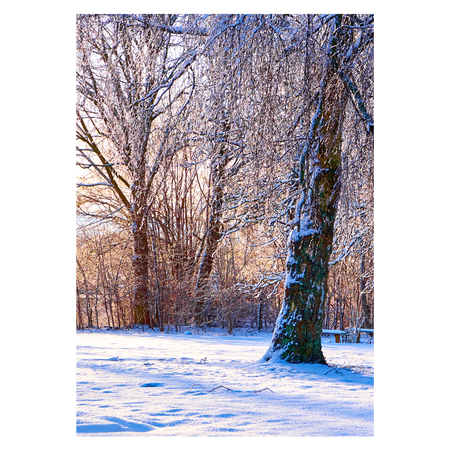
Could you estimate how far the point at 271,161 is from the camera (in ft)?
11.0

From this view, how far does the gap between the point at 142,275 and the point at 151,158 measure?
354cm

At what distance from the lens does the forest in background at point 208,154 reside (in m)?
3.21

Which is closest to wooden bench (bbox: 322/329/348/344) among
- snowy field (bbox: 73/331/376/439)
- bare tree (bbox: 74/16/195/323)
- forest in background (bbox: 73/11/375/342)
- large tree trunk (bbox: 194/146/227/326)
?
forest in background (bbox: 73/11/375/342)

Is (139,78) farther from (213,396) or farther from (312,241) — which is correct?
(213,396)

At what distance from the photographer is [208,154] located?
4.51 m

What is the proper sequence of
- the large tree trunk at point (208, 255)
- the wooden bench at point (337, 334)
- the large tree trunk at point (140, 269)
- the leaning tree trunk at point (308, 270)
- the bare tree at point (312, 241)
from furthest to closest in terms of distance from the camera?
the large tree trunk at point (140, 269) < the wooden bench at point (337, 334) < the large tree trunk at point (208, 255) < the leaning tree trunk at point (308, 270) < the bare tree at point (312, 241)

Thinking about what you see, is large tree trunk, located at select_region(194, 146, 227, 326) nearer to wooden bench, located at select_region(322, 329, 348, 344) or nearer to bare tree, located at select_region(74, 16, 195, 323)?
bare tree, located at select_region(74, 16, 195, 323)

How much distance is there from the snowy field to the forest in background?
4.66 feet

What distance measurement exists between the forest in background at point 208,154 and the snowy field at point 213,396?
55.9 inches

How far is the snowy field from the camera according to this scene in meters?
1.86

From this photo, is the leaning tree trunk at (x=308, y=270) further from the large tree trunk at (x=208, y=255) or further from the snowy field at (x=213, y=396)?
the large tree trunk at (x=208, y=255)

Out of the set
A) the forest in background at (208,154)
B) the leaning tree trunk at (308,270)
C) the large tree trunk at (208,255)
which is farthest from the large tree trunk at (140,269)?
the leaning tree trunk at (308,270)
